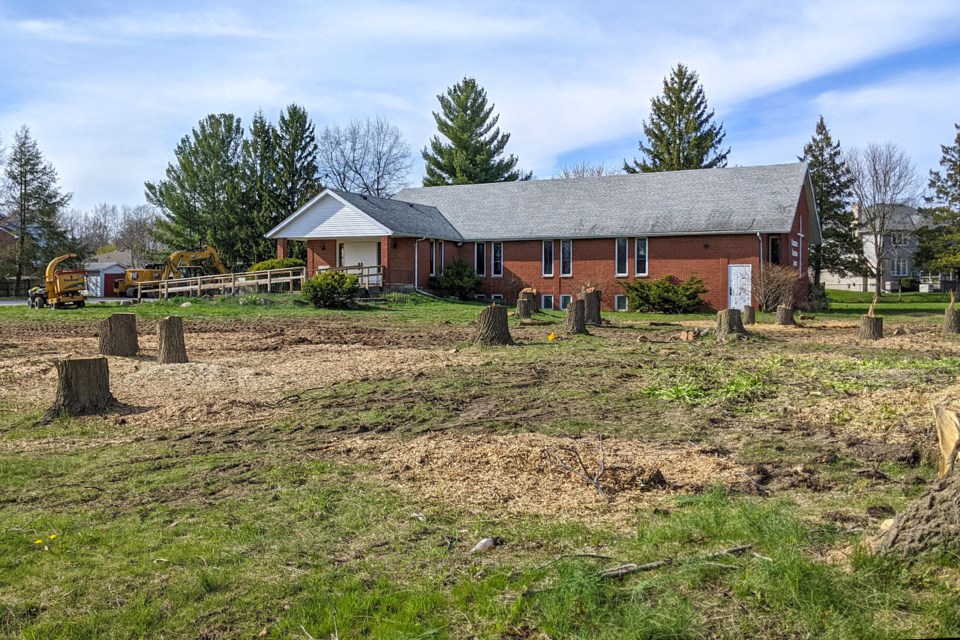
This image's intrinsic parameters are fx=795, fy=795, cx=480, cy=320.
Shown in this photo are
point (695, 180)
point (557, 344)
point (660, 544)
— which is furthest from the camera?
Result: point (695, 180)

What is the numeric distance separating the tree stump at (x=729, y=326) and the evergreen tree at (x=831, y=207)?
3277 centimetres

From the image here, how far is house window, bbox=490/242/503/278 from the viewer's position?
3861cm

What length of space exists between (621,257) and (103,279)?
37963 millimetres

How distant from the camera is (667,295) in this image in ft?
108

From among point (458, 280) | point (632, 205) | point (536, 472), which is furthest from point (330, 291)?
point (536, 472)

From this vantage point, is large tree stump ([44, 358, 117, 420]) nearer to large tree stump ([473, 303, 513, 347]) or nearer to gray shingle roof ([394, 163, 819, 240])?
large tree stump ([473, 303, 513, 347])

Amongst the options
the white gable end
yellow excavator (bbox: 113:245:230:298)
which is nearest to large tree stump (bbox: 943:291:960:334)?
the white gable end

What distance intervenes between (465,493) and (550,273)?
31736 mm

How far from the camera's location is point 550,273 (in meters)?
37.4

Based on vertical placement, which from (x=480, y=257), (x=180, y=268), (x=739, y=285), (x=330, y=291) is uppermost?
(x=480, y=257)

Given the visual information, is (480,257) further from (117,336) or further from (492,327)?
(117,336)

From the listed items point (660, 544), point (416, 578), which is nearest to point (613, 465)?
point (660, 544)

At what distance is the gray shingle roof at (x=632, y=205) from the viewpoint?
3322 centimetres

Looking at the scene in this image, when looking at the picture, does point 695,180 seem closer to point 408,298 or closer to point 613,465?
point 408,298
